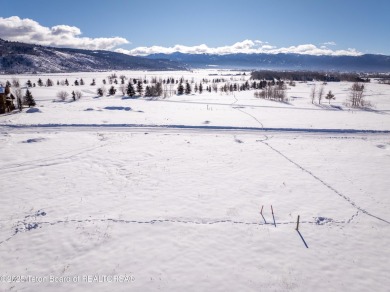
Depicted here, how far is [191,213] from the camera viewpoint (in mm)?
17828

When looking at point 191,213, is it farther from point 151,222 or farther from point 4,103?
point 4,103

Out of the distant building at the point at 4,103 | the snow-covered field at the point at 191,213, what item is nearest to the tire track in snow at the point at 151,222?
the snow-covered field at the point at 191,213

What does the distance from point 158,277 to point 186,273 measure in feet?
4.38

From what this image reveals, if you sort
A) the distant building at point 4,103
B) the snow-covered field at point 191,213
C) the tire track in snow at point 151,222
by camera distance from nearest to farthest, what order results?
the snow-covered field at point 191,213 < the tire track in snow at point 151,222 < the distant building at point 4,103

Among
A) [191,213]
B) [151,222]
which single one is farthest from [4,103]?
[191,213]

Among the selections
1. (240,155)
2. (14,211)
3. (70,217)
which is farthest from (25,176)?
(240,155)

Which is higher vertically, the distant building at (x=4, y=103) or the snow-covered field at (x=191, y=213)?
the distant building at (x=4, y=103)

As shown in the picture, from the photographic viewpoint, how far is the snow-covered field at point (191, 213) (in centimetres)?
1259

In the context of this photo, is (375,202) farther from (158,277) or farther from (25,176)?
(25,176)

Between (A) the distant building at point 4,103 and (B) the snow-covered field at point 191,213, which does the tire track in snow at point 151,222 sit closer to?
(B) the snow-covered field at point 191,213

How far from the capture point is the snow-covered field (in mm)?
12586

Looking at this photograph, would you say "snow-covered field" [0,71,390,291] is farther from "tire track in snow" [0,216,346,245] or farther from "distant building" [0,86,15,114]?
"distant building" [0,86,15,114]

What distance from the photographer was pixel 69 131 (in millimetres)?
38688

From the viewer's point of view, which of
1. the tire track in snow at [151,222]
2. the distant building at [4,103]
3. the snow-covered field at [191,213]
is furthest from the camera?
the distant building at [4,103]
